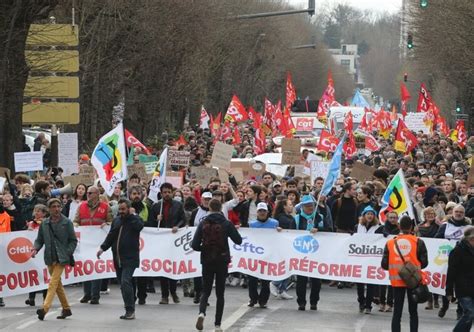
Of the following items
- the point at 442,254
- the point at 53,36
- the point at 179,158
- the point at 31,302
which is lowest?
the point at 31,302

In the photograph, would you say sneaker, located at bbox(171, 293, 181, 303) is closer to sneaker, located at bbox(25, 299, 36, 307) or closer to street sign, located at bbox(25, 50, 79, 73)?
sneaker, located at bbox(25, 299, 36, 307)

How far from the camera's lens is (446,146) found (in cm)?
4391

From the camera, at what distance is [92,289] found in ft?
58.5

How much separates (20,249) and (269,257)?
3.24 metres

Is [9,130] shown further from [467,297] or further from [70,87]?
[467,297]

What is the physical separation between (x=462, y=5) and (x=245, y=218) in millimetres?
25030

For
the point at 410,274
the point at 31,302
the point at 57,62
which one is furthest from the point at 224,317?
the point at 57,62

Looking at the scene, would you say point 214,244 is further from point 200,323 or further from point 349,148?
point 349,148

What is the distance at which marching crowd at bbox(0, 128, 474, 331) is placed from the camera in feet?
47.0

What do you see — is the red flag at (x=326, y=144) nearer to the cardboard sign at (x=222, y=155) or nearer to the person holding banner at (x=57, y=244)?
the cardboard sign at (x=222, y=155)

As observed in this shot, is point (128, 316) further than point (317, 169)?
No

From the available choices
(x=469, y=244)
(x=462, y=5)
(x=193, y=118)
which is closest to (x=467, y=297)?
(x=469, y=244)

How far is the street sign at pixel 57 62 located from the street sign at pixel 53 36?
0.72ft

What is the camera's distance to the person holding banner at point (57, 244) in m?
15.9
